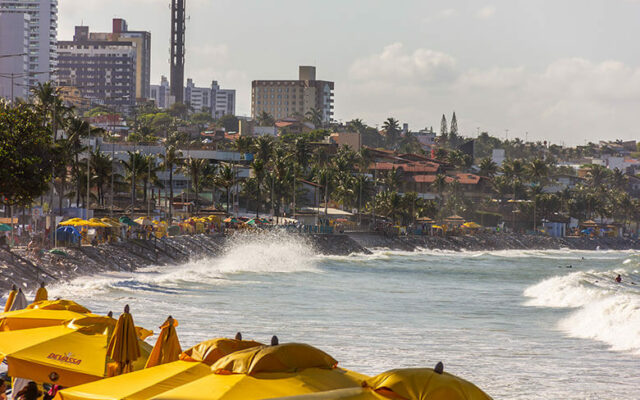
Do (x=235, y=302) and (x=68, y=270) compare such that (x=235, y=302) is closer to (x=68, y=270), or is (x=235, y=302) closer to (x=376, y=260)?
(x=68, y=270)

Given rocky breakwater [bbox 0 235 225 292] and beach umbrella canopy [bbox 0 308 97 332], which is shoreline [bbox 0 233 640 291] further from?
beach umbrella canopy [bbox 0 308 97 332]

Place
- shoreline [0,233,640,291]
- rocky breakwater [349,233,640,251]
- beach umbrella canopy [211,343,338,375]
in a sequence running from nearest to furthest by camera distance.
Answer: beach umbrella canopy [211,343,338,375] → shoreline [0,233,640,291] → rocky breakwater [349,233,640,251]

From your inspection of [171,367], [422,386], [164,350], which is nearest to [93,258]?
[164,350]

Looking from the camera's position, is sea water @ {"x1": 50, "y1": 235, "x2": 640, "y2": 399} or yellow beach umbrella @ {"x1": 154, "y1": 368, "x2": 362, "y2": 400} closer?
yellow beach umbrella @ {"x1": 154, "y1": 368, "x2": 362, "y2": 400}

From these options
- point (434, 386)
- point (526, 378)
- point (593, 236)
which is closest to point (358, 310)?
point (526, 378)

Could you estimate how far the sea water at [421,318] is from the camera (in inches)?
872

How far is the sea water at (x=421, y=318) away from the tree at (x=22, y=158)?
4.33 m

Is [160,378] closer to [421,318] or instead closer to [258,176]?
[421,318]

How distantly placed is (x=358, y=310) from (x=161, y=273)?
18.0 m

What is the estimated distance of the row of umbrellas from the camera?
8.68 metres

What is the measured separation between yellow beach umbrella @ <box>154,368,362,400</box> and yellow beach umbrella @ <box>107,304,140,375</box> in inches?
167

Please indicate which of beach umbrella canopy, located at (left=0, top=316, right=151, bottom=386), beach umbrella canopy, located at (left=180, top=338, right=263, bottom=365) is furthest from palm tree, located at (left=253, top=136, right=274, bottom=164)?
beach umbrella canopy, located at (left=180, top=338, right=263, bottom=365)

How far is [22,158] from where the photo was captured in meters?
38.3

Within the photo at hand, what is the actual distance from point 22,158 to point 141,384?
30267 mm
